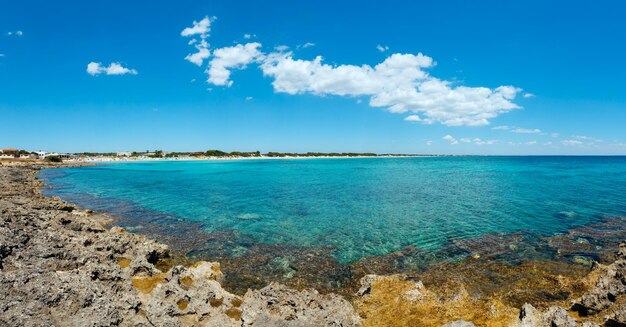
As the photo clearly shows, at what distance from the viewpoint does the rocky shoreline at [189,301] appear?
8461mm

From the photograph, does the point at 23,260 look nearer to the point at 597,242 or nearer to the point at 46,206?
the point at 46,206

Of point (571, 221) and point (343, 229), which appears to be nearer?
point (343, 229)

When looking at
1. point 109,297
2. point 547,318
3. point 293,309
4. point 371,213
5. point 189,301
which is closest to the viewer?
point 109,297

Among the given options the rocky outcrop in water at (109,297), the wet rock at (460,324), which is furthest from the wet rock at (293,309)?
the wet rock at (460,324)

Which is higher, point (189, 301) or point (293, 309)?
point (189, 301)

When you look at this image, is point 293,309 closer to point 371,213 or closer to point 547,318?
point 547,318

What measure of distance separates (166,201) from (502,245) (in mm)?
36947

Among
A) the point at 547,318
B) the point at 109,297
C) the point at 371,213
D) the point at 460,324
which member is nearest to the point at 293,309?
the point at 460,324

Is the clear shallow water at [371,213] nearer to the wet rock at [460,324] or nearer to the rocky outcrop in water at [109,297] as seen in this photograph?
the rocky outcrop in water at [109,297]

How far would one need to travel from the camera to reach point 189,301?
1073cm

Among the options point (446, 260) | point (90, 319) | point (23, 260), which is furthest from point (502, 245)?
point (23, 260)

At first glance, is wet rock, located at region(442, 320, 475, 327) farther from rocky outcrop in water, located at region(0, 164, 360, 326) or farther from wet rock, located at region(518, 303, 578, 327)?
rocky outcrop in water, located at region(0, 164, 360, 326)

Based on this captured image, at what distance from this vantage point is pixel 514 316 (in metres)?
10.6

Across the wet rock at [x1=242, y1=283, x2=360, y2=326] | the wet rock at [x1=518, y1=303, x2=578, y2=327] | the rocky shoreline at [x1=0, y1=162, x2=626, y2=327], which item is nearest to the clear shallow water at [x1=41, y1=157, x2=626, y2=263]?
the rocky shoreline at [x1=0, y1=162, x2=626, y2=327]
